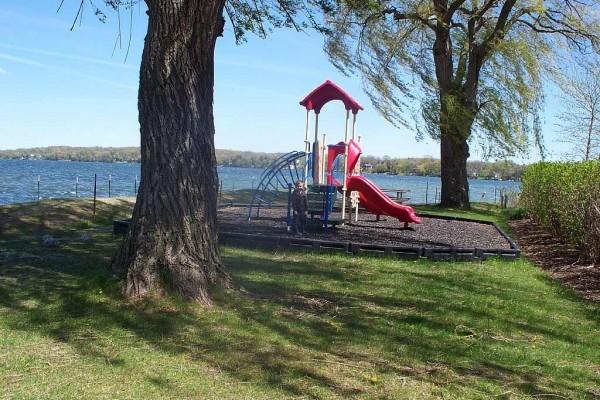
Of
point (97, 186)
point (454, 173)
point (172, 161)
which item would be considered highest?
point (454, 173)

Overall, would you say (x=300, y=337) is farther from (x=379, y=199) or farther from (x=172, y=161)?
(x=379, y=199)

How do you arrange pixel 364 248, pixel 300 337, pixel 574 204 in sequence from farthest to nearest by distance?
pixel 574 204
pixel 364 248
pixel 300 337

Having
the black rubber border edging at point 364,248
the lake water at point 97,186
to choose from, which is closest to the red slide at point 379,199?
the black rubber border edging at point 364,248

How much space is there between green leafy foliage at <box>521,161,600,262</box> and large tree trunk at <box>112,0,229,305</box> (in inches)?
255

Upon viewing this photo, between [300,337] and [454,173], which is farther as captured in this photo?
[454,173]

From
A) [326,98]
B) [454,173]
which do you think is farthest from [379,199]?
[454,173]

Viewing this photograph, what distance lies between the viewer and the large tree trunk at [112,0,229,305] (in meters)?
6.17

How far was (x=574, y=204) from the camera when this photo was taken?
11070 millimetres

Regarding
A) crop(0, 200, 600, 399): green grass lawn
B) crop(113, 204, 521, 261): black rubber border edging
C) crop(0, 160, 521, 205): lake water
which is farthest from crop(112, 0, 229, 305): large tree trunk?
crop(0, 160, 521, 205): lake water

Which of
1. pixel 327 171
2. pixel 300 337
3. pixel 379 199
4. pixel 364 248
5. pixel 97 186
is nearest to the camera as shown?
pixel 300 337

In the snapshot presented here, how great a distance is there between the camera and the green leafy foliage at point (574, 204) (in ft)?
32.4

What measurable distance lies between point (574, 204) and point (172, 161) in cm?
791

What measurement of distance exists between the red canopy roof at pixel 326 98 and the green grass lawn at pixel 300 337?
18.2ft

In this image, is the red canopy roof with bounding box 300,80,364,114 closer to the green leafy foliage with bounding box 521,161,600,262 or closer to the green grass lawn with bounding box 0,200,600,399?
the green leafy foliage with bounding box 521,161,600,262
